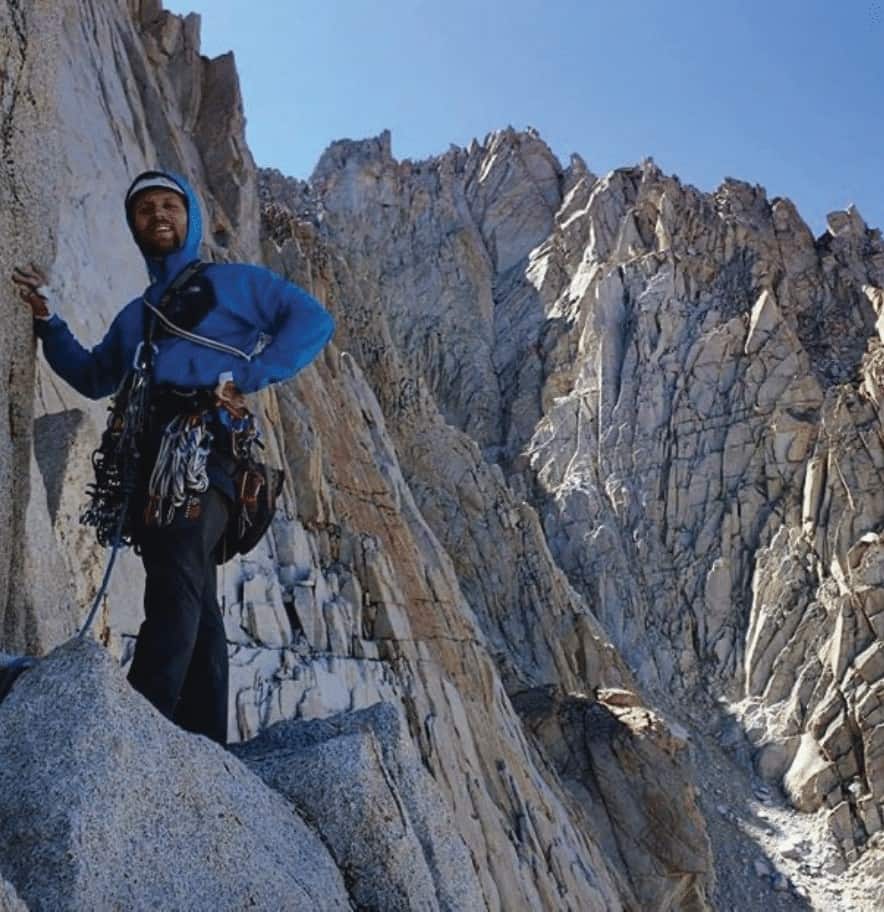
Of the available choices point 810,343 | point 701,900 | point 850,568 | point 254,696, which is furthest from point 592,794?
point 810,343

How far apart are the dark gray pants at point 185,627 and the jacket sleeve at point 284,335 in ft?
1.54

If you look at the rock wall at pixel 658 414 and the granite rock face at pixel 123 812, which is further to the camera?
the rock wall at pixel 658 414

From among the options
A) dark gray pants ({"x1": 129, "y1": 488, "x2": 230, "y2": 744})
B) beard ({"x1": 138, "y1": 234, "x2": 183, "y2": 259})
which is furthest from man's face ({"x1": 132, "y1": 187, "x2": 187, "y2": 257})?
dark gray pants ({"x1": 129, "y1": 488, "x2": 230, "y2": 744})

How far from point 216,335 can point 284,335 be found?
0.25 metres

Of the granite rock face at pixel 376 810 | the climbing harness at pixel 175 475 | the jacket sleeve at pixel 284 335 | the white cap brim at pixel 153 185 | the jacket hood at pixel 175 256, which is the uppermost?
the white cap brim at pixel 153 185

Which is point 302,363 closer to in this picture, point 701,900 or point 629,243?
point 701,900

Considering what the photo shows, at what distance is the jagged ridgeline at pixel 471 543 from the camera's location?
3.20 meters

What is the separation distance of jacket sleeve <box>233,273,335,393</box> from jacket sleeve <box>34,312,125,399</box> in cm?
61

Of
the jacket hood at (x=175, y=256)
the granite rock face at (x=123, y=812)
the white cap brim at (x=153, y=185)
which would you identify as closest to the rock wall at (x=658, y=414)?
the jacket hood at (x=175, y=256)

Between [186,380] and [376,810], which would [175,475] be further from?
[376,810]

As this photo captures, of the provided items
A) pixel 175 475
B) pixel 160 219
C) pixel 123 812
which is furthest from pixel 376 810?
pixel 160 219

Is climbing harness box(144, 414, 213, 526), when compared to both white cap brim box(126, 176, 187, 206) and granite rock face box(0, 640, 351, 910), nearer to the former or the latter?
granite rock face box(0, 640, 351, 910)

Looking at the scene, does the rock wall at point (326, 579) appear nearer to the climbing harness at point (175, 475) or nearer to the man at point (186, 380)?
the man at point (186, 380)

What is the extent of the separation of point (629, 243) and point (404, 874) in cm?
4789
